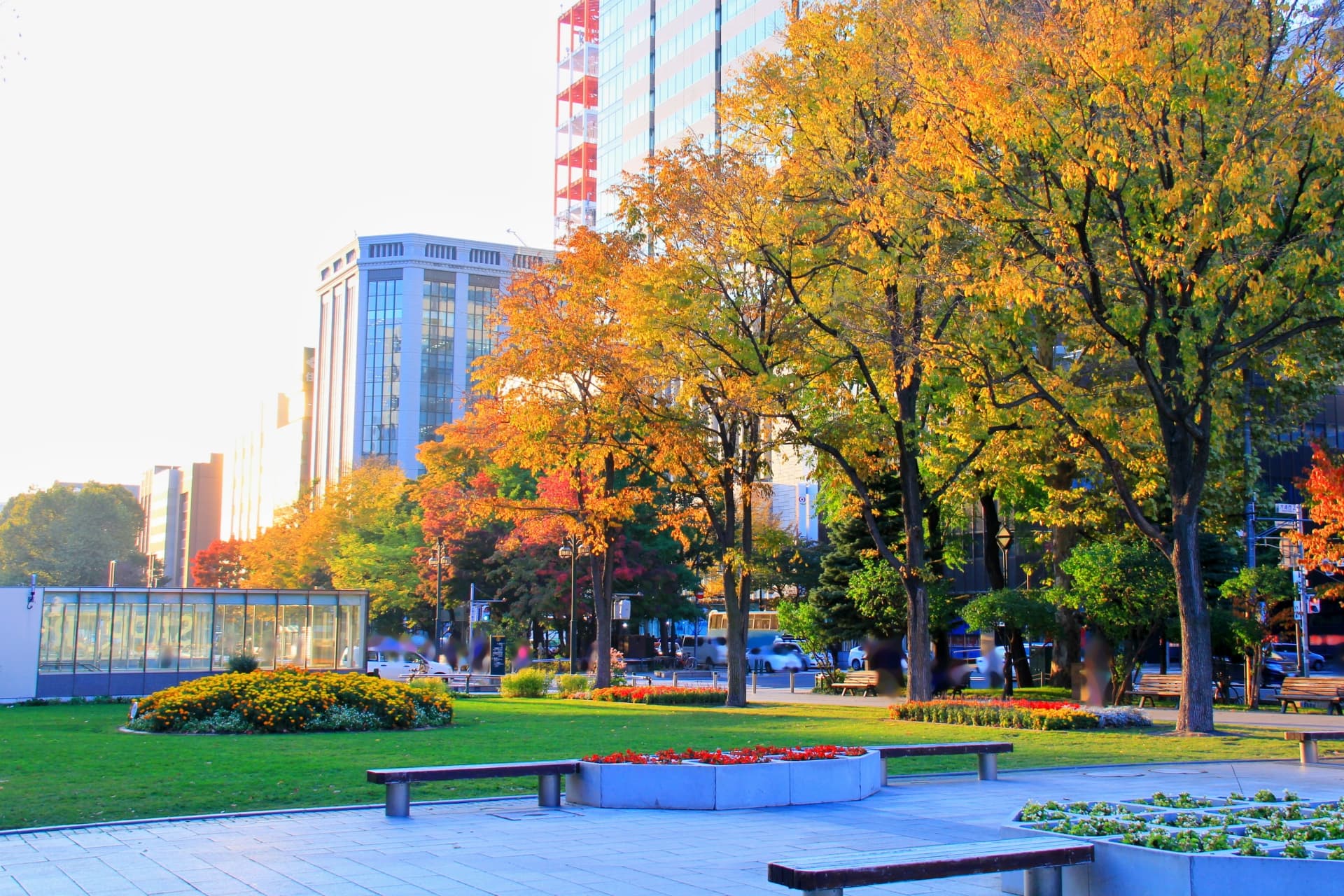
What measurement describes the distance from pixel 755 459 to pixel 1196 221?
45.8 feet

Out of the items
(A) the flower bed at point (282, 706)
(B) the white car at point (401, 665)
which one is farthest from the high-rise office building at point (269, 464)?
(A) the flower bed at point (282, 706)

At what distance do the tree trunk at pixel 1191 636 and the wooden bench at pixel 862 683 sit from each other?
19.7 meters

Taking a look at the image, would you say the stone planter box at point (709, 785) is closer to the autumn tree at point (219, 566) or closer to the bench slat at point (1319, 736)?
the bench slat at point (1319, 736)

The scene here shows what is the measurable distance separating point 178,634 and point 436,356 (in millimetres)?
97144

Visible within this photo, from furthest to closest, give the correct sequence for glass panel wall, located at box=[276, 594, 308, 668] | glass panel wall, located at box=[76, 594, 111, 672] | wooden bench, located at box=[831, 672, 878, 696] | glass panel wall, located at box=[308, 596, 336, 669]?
wooden bench, located at box=[831, 672, 878, 696] → glass panel wall, located at box=[308, 596, 336, 669] → glass panel wall, located at box=[276, 594, 308, 668] → glass panel wall, located at box=[76, 594, 111, 672]

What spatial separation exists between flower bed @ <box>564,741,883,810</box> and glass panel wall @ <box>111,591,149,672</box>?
94.6 ft

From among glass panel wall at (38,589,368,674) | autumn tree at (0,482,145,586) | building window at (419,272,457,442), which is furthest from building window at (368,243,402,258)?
glass panel wall at (38,589,368,674)

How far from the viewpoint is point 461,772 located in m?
11.6

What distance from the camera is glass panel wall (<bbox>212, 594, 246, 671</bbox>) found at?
38.6 meters

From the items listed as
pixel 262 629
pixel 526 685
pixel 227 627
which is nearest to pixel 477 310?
pixel 262 629

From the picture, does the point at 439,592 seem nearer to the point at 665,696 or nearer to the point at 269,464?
the point at 665,696

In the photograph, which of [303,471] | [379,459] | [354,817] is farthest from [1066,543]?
[303,471]

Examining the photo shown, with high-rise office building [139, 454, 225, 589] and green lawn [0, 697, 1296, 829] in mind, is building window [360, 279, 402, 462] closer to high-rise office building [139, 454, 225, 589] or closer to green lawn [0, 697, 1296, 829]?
high-rise office building [139, 454, 225, 589]

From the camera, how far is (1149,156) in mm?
18969
